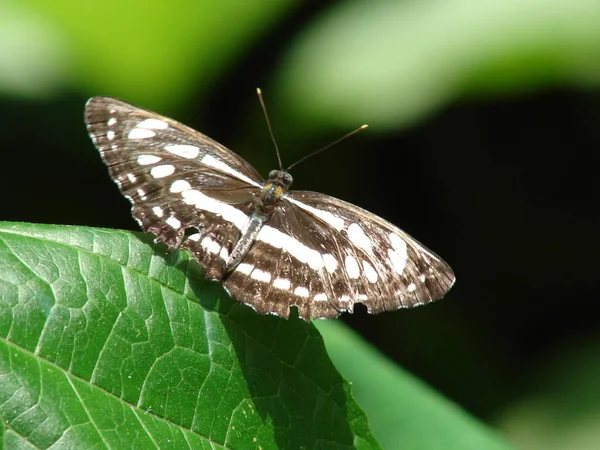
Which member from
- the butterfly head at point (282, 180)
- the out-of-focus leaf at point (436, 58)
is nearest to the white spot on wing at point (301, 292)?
the butterfly head at point (282, 180)

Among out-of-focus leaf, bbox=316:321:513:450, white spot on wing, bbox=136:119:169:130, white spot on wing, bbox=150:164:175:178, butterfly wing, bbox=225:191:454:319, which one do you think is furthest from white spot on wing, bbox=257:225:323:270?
out-of-focus leaf, bbox=316:321:513:450

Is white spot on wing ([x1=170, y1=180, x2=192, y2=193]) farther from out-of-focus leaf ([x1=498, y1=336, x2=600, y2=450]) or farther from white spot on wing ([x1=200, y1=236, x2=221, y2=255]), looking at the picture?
out-of-focus leaf ([x1=498, y1=336, x2=600, y2=450])

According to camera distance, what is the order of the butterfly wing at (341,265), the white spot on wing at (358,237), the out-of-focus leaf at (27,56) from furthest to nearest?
the out-of-focus leaf at (27,56) < the white spot on wing at (358,237) < the butterfly wing at (341,265)

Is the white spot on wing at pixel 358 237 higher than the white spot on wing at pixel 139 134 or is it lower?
lower

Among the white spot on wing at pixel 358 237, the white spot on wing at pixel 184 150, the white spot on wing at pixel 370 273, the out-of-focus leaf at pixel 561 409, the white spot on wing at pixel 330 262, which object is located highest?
the white spot on wing at pixel 184 150

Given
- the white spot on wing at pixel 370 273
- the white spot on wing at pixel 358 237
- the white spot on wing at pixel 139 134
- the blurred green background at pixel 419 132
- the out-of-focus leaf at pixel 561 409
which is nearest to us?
the white spot on wing at pixel 370 273

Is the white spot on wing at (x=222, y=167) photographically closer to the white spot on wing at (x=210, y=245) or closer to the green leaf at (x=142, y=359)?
the white spot on wing at (x=210, y=245)

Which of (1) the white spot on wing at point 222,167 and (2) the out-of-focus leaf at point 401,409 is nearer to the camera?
(1) the white spot on wing at point 222,167

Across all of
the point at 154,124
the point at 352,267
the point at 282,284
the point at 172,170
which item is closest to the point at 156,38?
the point at 154,124
